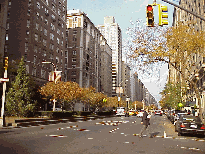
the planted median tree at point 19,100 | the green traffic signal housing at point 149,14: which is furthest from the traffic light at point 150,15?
the planted median tree at point 19,100

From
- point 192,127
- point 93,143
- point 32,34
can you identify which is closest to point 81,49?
point 32,34

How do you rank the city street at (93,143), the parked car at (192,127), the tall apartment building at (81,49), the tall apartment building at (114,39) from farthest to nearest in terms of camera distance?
the tall apartment building at (114,39) < the tall apartment building at (81,49) < the parked car at (192,127) < the city street at (93,143)

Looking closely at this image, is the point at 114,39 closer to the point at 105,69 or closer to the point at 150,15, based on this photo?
the point at 105,69

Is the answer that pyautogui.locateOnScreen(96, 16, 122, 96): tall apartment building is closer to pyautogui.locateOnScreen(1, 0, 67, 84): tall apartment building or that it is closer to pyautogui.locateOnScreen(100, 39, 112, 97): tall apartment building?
pyautogui.locateOnScreen(100, 39, 112, 97): tall apartment building

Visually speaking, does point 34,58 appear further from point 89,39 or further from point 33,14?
point 89,39

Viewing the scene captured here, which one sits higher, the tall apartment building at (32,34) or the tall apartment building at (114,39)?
the tall apartment building at (114,39)

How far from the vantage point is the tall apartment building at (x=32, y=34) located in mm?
53594

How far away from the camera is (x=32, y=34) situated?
5512 centimetres

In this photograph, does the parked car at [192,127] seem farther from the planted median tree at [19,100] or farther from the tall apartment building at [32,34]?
the tall apartment building at [32,34]

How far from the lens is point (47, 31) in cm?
6175

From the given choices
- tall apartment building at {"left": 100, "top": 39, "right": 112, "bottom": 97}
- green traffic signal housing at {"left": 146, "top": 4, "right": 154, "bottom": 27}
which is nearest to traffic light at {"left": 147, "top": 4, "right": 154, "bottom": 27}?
green traffic signal housing at {"left": 146, "top": 4, "right": 154, "bottom": 27}

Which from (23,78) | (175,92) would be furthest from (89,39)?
(23,78)

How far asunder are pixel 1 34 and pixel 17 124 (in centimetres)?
2869

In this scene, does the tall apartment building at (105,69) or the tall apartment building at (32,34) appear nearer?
the tall apartment building at (32,34)
